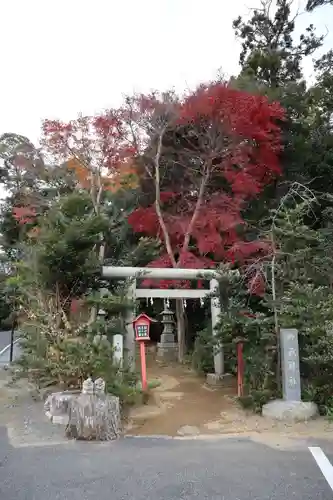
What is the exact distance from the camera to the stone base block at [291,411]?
22.7ft

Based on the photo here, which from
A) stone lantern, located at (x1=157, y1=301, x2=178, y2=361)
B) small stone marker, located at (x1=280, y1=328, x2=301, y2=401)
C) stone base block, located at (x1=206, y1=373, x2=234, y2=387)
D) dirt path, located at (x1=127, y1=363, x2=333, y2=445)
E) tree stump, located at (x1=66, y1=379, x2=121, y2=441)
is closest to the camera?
tree stump, located at (x1=66, y1=379, x2=121, y2=441)

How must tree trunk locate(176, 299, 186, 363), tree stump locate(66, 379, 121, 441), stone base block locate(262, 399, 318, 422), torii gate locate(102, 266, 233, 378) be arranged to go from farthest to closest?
tree trunk locate(176, 299, 186, 363), torii gate locate(102, 266, 233, 378), stone base block locate(262, 399, 318, 422), tree stump locate(66, 379, 121, 441)

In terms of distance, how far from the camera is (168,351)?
617 inches

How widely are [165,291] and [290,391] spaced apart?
15.2 feet

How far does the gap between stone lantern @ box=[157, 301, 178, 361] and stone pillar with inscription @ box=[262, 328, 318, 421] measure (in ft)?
25.4

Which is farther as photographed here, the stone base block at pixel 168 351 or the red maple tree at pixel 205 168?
the stone base block at pixel 168 351

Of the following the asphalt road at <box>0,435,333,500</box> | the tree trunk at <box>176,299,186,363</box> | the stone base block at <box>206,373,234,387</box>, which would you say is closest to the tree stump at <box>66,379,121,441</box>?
the asphalt road at <box>0,435,333,500</box>

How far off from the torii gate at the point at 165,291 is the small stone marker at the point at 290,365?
290 centimetres

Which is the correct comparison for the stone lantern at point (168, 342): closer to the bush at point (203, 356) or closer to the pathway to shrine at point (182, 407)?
the bush at point (203, 356)

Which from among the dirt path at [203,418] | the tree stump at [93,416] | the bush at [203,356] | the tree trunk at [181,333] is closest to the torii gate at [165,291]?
the bush at [203,356]

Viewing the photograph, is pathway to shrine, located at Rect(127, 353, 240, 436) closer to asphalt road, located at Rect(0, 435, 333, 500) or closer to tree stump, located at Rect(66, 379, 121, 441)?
tree stump, located at Rect(66, 379, 121, 441)

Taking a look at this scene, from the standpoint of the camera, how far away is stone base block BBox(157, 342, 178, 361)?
15248 millimetres

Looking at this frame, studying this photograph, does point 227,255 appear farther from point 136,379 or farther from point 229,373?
point 136,379

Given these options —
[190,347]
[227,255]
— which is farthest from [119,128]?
[190,347]
